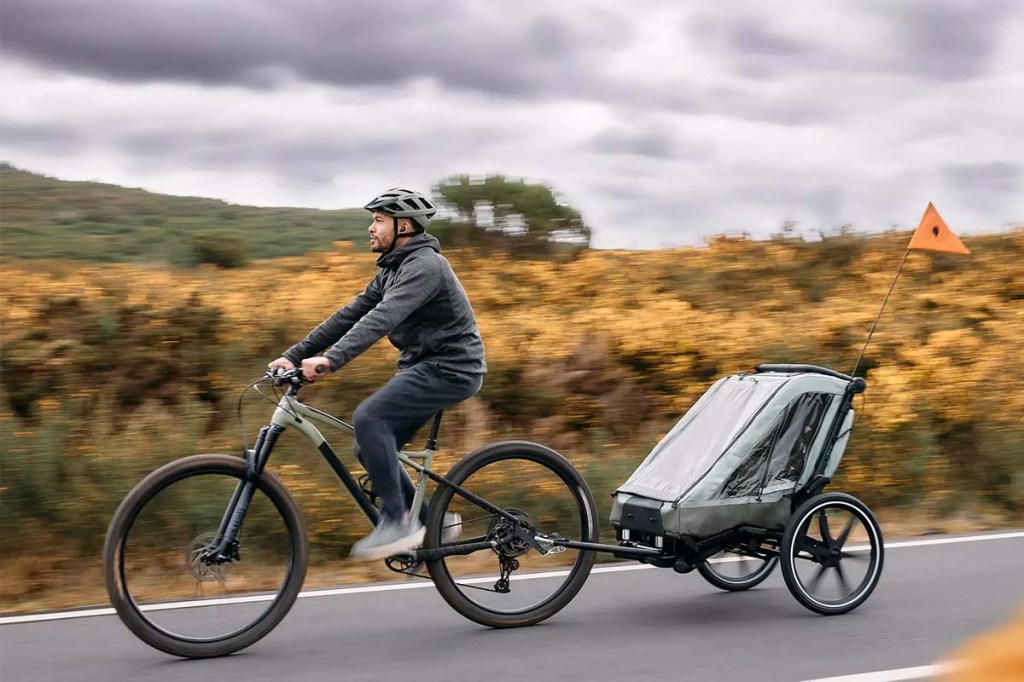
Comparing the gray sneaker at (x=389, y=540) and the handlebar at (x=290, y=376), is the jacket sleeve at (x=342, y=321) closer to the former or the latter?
the handlebar at (x=290, y=376)

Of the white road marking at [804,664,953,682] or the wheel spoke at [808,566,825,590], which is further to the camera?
the wheel spoke at [808,566,825,590]

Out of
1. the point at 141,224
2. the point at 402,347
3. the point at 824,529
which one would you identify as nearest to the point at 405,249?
the point at 402,347

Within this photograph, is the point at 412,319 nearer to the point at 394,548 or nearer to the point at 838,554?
the point at 394,548

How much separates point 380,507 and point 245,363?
192 inches

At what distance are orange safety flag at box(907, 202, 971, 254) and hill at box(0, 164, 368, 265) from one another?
11543 mm

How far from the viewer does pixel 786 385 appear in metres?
5.92

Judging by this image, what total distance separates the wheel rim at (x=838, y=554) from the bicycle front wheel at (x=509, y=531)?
1.11 m

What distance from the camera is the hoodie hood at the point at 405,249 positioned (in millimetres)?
5559

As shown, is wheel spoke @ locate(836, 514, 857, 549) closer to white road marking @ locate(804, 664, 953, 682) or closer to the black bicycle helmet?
white road marking @ locate(804, 664, 953, 682)

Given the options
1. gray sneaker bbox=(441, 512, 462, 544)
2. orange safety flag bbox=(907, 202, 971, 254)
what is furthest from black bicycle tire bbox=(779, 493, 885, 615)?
gray sneaker bbox=(441, 512, 462, 544)

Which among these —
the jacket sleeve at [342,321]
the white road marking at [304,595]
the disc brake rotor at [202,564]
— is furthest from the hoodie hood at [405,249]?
the white road marking at [304,595]

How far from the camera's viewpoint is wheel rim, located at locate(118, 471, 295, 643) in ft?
17.0

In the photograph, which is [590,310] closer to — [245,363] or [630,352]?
[630,352]

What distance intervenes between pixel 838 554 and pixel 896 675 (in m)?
1.17
